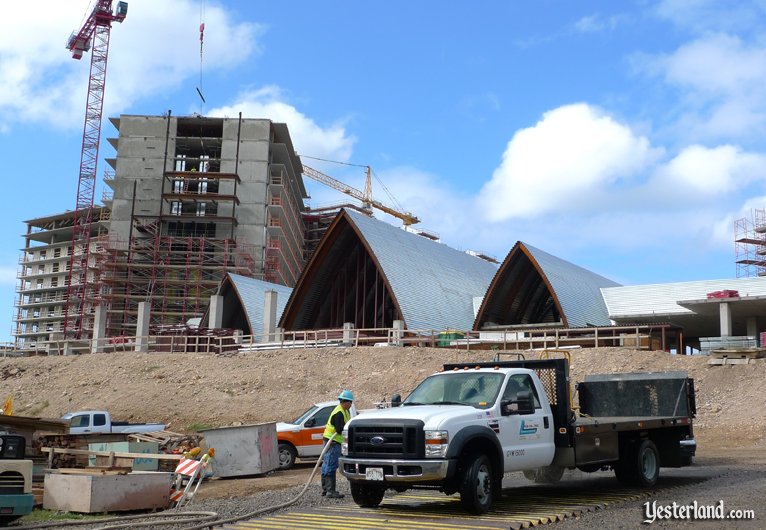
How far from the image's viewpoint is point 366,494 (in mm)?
11609

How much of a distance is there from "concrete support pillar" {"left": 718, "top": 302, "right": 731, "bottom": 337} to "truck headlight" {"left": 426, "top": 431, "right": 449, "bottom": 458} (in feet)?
118

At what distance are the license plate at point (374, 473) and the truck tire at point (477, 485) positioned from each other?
1.06m

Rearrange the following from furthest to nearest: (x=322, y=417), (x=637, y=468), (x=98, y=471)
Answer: (x=322, y=417) → (x=98, y=471) → (x=637, y=468)

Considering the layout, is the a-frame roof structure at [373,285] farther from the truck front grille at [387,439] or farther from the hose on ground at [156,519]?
the truck front grille at [387,439]

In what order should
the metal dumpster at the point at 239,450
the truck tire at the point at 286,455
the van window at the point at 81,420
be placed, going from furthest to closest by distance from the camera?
the van window at the point at 81,420
the truck tire at the point at 286,455
the metal dumpster at the point at 239,450

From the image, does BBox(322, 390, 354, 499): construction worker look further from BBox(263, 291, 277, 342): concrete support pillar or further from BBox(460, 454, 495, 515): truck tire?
BBox(263, 291, 277, 342): concrete support pillar

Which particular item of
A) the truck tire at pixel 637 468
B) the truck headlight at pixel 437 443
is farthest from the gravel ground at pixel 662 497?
the truck headlight at pixel 437 443

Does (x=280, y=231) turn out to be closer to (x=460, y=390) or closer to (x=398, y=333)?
(x=398, y=333)

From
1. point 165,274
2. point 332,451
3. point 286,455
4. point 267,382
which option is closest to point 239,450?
point 286,455

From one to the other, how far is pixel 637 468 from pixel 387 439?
15.8ft

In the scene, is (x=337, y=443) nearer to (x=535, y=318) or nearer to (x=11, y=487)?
(x=11, y=487)

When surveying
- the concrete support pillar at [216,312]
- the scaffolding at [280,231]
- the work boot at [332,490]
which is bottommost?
the work boot at [332,490]

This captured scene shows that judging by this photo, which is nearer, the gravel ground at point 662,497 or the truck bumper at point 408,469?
the gravel ground at point 662,497

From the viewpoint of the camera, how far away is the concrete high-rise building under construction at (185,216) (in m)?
88.8
